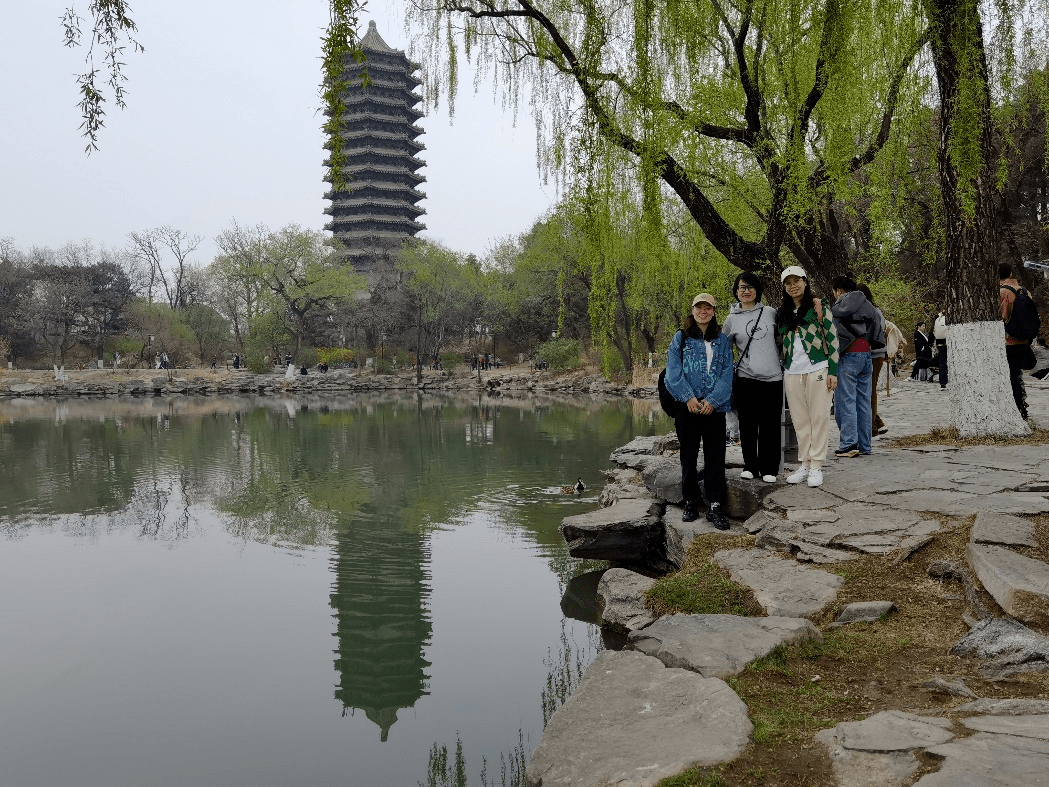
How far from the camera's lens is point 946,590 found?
3807mm

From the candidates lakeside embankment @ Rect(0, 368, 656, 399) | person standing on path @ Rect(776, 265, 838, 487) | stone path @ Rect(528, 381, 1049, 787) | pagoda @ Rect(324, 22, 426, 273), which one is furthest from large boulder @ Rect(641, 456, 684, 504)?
pagoda @ Rect(324, 22, 426, 273)

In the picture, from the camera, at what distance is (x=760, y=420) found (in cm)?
562

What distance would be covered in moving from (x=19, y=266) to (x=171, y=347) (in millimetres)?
10000

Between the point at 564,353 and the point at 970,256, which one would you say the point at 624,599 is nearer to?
the point at 970,256

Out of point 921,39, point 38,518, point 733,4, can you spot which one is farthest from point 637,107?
point 38,518

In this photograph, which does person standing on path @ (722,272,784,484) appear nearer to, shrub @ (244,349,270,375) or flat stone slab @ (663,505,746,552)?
flat stone slab @ (663,505,746,552)

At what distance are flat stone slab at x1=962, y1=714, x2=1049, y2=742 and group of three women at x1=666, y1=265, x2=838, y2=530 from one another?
295 centimetres

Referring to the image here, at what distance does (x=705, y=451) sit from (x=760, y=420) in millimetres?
481

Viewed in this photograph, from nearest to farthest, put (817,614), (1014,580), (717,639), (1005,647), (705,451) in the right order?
(1005,647) → (1014,580) → (717,639) → (817,614) → (705,451)

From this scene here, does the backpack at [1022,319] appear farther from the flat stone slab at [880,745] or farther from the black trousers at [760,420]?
the flat stone slab at [880,745]

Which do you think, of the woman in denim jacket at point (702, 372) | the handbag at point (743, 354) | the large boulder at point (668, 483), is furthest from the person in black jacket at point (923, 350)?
the woman in denim jacket at point (702, 372)

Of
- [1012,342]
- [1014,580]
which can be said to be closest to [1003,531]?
[1014,580]

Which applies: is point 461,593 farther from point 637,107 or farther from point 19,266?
point 19,266

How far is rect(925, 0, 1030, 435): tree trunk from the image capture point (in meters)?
6.19
